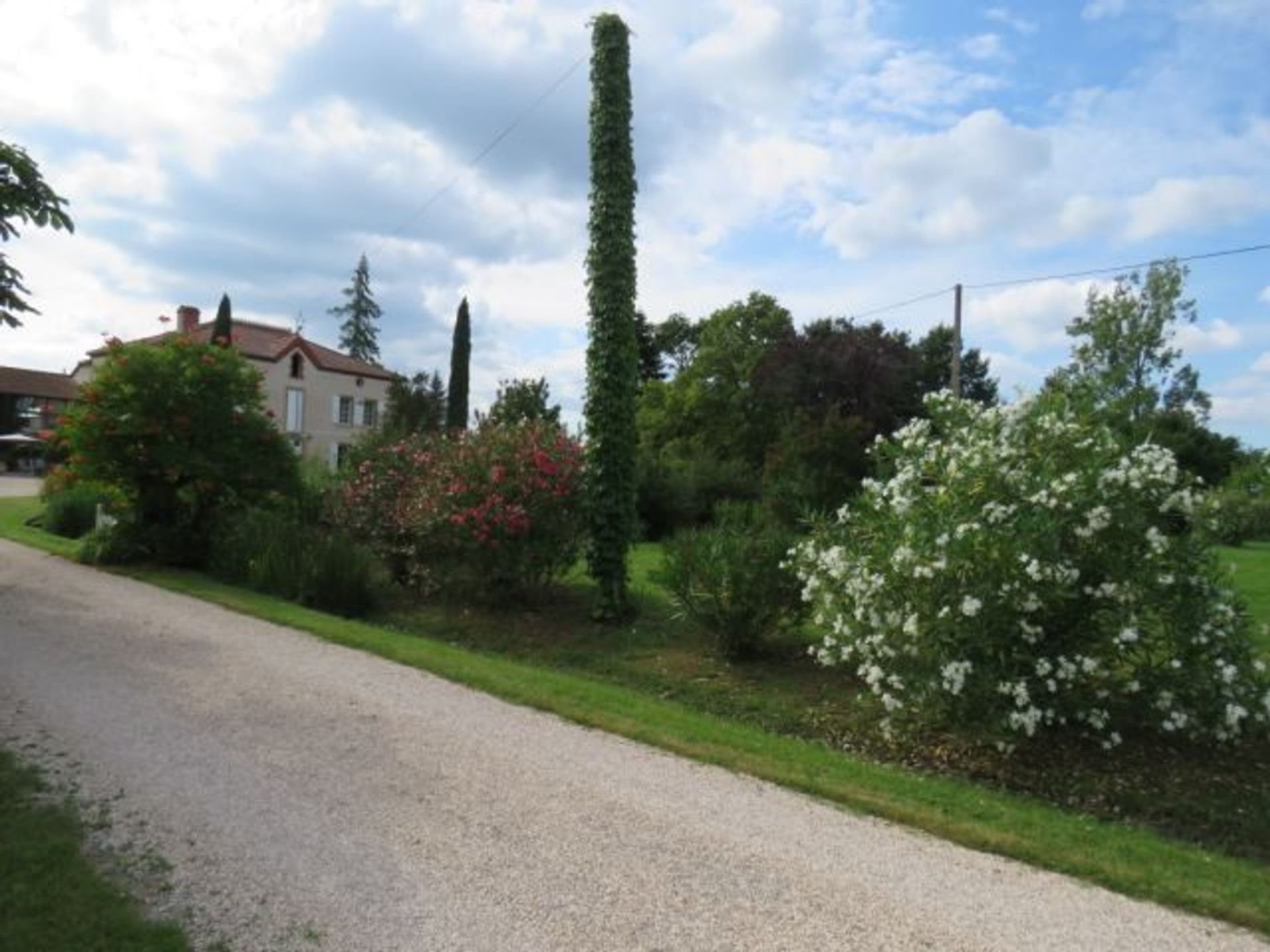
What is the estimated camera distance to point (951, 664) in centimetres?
625

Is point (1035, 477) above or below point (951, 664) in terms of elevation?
above

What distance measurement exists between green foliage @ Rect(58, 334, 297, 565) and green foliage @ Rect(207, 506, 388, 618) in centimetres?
67

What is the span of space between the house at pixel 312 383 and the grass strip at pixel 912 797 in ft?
133

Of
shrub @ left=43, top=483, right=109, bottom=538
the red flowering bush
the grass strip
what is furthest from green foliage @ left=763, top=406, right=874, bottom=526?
shrub @ left=43, top=483, right=109, bottom=538

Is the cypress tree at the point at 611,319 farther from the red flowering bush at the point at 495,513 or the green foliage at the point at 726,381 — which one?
the green foliage at the point at 726,381

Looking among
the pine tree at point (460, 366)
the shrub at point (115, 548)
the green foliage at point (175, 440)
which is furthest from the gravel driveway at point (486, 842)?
the pine tree at point (460, 366)

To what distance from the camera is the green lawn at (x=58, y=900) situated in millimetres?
3271

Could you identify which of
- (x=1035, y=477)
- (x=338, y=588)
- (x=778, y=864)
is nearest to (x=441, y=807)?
(x=778, y=864)

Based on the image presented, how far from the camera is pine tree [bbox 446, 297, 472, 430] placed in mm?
38906

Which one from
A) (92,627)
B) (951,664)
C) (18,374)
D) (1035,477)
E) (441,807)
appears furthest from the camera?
(18,374)

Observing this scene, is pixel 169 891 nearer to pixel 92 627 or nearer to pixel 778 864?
pixel 778 864

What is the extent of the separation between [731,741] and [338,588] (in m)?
6.91

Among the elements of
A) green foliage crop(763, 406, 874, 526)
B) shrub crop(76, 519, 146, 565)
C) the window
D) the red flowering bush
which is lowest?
shrub crop(76, 519, 146, 565)

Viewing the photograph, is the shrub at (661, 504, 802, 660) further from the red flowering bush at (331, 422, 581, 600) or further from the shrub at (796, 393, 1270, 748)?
the red flowering bush at (331, 422, 581, 600)
